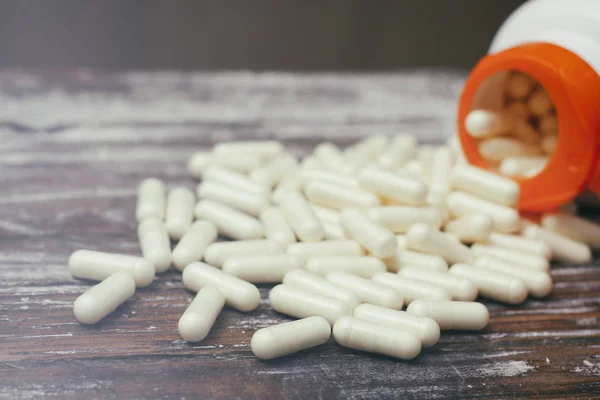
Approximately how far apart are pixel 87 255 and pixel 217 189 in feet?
1.58

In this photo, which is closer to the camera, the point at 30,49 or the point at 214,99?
the point at 214,99

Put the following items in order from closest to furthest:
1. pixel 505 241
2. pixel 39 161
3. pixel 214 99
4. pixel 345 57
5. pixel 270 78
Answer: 1. pixel 505 241
2. pixel 39 161
3. pixel 214 99
4. pixel 270 78
5. pixel 345 57

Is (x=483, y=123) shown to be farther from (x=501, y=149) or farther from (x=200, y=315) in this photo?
(x=200, y=315)

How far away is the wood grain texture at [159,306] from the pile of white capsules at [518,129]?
32 centimetres

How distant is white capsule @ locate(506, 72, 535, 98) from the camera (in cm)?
193

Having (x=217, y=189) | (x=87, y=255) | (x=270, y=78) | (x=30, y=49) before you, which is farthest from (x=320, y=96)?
(x=30, y=49)

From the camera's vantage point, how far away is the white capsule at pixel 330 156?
2.06 meters

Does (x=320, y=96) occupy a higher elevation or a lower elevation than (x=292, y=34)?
lower

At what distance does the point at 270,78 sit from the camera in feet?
9.89

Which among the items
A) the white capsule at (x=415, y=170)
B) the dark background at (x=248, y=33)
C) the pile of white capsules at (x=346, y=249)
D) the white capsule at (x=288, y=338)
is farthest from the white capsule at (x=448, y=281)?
the dark background at (x=248, y=33)

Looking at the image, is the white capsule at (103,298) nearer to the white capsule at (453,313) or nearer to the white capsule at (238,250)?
the white capsule at (238,250)

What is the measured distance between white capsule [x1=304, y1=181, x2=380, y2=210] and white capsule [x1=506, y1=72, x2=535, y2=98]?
1.86 feet

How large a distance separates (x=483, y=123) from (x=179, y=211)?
86 centimetres

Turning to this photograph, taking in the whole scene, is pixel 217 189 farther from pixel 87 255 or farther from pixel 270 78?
pixel 270 78
